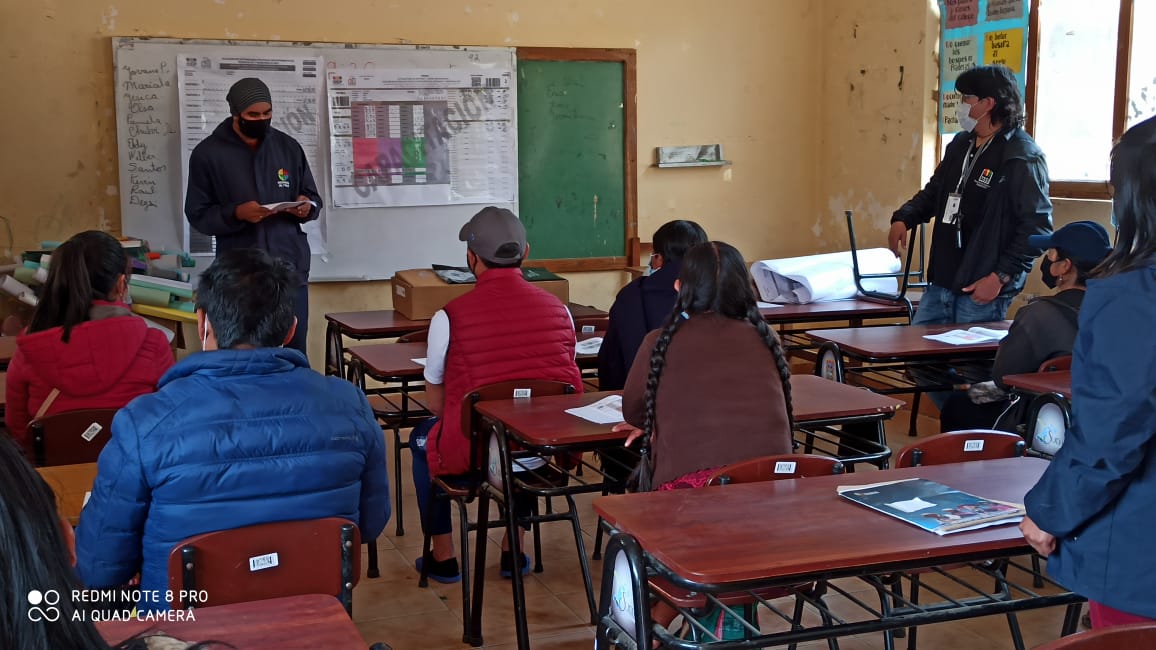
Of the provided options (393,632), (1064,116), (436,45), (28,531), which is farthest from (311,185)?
(28,531)

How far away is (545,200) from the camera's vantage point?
6.73 metres

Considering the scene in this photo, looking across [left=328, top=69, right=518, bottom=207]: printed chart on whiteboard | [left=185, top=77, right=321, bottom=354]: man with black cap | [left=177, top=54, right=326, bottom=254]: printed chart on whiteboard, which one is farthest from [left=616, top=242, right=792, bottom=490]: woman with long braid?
[left=328, top=69, right=518, bottom=207]: printed chart on whiteboard

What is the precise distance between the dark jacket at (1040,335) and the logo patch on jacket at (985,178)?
1067 millimetres

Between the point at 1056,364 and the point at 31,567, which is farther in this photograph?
the point at 1056,364

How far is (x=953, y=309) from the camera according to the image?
4.85 m

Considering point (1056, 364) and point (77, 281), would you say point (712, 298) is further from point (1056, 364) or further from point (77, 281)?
point (77, 281)

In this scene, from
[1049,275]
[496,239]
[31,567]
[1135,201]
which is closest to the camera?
[31,567]

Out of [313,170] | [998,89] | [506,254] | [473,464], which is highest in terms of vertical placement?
[998,89]

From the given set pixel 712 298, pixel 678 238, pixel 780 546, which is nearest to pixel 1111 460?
pixel 780 546

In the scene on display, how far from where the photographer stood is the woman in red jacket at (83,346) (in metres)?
3.03

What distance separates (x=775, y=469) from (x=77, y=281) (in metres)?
1.95

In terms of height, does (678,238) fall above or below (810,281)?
above

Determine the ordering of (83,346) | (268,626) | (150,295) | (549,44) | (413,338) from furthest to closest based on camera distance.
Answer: (549,44) < (150,295) < (413,338) < (83,346) < (268,626)

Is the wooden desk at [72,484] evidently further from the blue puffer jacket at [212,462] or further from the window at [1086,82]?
the window at [1086,82]
